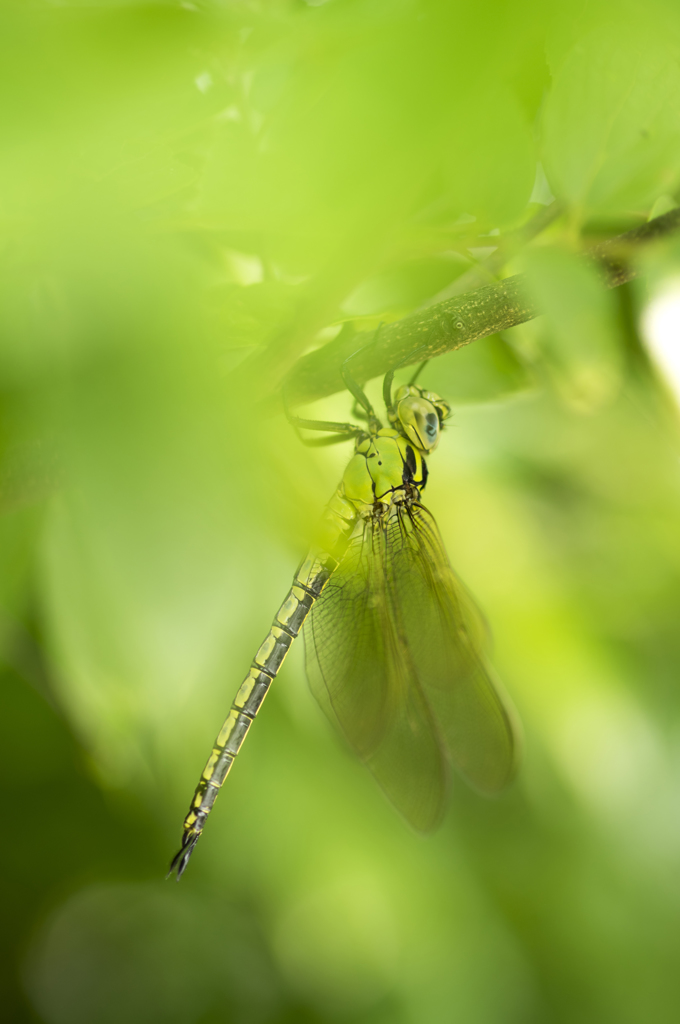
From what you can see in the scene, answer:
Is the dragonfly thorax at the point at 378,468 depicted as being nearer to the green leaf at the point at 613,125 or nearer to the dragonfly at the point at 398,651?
the dragonfly at the point at 398,651

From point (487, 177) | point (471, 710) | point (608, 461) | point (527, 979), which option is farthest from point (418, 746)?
point (527, 979)

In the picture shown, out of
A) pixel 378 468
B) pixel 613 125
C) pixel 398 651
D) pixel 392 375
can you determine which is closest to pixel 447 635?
pixel 398 651

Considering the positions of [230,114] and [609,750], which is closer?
[230,114]

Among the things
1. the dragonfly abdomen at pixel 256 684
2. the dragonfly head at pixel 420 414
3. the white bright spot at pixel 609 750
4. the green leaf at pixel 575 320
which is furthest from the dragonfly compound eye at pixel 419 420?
the white bright spot at pixel 609 750

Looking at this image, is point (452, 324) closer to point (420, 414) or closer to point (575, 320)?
point (575, 320)

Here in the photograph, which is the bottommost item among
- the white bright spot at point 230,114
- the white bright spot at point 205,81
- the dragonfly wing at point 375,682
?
the dragonfly wing at point 375,682

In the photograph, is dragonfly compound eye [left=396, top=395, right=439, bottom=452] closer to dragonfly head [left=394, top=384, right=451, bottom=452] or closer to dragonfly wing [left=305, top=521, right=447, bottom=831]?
dragonfly head [left=394, top=384, right=451, bottom=452]

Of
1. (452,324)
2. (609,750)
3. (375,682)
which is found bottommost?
(609,750)

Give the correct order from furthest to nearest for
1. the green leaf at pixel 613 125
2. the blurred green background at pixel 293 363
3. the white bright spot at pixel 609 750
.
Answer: the white bright spot at pixel 609 750 < the green leaf at pixel 613 125 < the blurred green background at pixel 293 363
